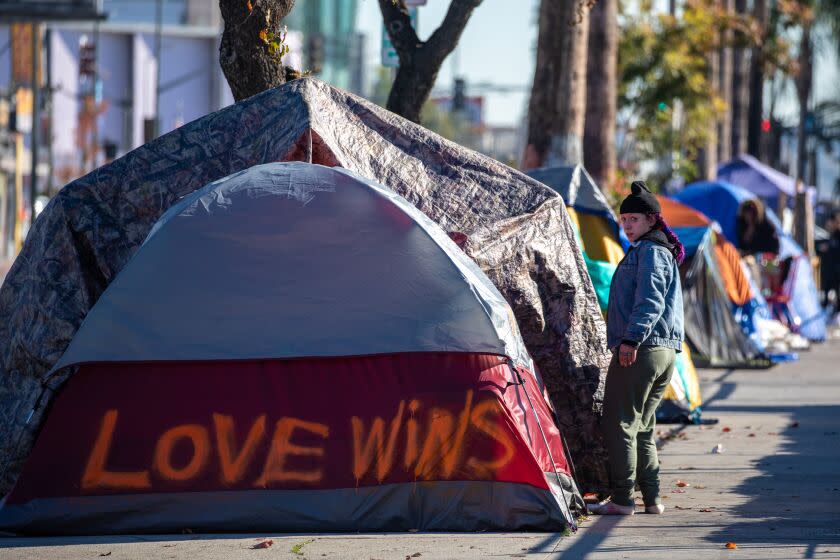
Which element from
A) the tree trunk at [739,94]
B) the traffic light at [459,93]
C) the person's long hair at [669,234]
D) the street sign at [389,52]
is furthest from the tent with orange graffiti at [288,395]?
the traffic light at [459,93]

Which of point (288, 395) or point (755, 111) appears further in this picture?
point (755, 111)

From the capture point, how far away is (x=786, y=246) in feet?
73.7

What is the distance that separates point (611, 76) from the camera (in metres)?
18.5

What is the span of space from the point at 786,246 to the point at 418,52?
11.5 m

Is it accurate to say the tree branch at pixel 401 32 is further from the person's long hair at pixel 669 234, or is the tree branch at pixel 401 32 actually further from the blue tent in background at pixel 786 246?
the blue tent in background at pixel 786 246

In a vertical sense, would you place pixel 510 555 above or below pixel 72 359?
below

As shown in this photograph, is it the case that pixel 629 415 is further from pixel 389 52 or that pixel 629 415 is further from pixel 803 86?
pixel 803 86

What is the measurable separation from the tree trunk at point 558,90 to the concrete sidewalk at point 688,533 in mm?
5145

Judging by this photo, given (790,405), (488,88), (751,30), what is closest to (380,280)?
(790,405)

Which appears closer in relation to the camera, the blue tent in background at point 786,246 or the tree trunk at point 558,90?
the tree trunk at point 558,90

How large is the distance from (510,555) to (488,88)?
2119 inches

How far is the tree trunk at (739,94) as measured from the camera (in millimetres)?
36438

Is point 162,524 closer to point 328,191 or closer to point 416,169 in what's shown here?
point 328,191

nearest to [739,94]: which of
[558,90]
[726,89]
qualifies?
[726,89]
